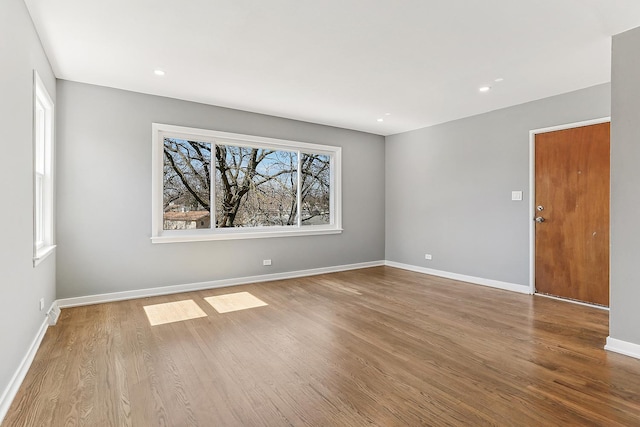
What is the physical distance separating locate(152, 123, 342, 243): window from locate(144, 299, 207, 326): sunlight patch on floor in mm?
868

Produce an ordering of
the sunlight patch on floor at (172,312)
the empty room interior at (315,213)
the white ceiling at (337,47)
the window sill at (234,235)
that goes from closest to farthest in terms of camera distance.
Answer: the empty room interior at (315,213) → the white ceiling at (337,47) → the sunlight patch on floor at (172,312) → the window sill at (234,235)

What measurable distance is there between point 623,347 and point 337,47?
3350mm

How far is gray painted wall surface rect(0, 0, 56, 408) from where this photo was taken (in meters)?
1.88

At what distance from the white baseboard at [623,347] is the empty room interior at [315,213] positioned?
0.01 m

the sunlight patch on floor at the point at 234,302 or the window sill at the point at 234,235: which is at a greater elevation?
the window sill at the point at 234,235

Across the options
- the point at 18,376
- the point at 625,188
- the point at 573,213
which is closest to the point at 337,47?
the point at 625,188

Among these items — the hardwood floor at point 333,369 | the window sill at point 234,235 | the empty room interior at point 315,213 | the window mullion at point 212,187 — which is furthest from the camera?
the window mullion at point 212,187

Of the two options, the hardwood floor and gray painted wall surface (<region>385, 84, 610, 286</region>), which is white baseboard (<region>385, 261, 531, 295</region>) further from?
the hardwood floor

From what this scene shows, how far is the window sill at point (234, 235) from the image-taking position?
4207 mm

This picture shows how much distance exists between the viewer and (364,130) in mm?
6012

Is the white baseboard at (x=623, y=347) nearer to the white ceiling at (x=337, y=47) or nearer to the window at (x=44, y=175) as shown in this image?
the white ceiling at (x=337, y=47)

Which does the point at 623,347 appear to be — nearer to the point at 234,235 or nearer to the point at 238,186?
the point at 234,235

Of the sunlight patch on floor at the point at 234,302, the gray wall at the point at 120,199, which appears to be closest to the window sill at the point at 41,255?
the gray wall at the point at 120,199

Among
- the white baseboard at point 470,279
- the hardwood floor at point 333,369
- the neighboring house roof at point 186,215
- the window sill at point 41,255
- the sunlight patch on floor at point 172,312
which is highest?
the neighboring house roof at point 186,215
